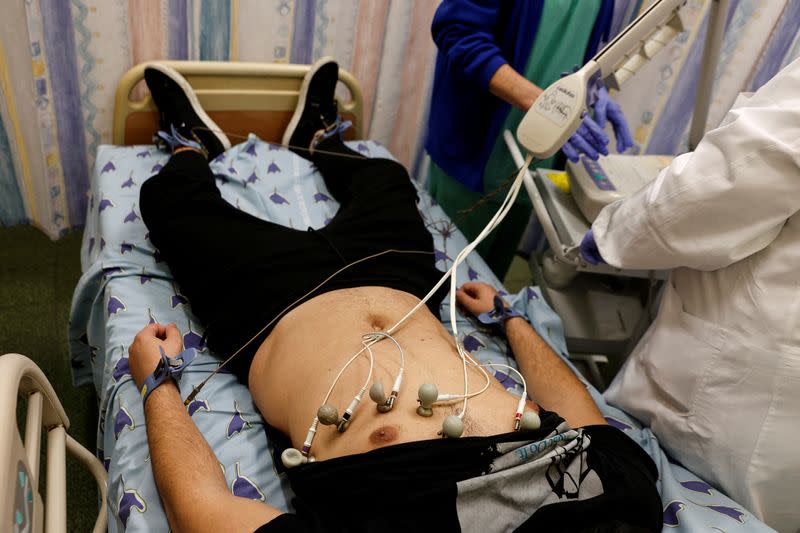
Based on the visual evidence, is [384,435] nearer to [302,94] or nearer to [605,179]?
[605,179]

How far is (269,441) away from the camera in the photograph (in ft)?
3.87

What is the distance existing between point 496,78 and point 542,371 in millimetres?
793

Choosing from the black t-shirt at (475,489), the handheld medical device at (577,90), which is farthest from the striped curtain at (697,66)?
the black t-shirt at (475,489)

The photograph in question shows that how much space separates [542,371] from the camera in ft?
4.42

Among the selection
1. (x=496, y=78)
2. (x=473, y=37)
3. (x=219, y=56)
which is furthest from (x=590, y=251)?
(x=219, y=56)

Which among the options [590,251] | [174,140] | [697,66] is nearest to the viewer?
[590,251]

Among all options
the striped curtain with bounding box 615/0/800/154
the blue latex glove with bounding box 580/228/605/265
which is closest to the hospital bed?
the blue latex glove with bounding box 580/228/605/265

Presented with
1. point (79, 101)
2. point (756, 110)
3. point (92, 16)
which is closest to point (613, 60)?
point (756, 110)

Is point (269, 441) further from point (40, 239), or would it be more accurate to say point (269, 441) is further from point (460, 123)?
point (40, 239)

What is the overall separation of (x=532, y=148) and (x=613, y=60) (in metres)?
0.28

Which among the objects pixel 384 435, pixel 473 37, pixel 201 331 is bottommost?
pixel 201 331

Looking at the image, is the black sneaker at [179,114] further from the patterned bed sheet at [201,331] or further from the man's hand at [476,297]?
the man's hand at [476,297]

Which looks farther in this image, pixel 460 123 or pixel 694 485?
pixel 460 123

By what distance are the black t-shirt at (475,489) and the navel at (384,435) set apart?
2.1 inches
